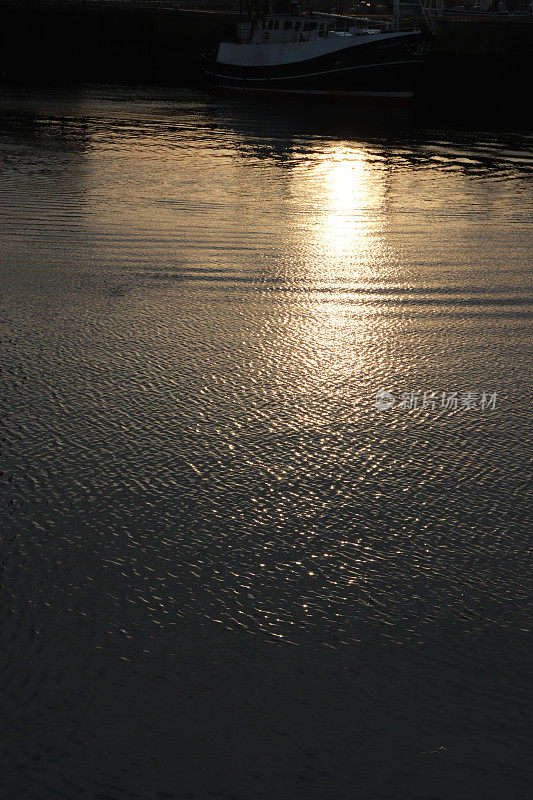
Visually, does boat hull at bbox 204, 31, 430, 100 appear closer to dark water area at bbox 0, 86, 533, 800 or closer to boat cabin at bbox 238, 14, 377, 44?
boat cabin at bbox 238, 14, 377, 44

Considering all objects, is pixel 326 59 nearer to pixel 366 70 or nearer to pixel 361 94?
pixel 366 70

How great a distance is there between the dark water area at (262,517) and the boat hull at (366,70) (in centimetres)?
2080

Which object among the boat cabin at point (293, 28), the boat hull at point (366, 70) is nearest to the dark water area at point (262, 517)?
the boat hull at point (366, 70)

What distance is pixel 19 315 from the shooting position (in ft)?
16.6

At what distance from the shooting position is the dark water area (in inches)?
77.0

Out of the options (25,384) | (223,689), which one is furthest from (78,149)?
(223,689)

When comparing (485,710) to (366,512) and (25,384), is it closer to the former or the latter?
(366,512)

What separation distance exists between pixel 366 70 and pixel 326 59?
1.37 metres

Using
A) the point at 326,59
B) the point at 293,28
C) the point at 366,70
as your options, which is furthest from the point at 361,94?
the point at 293,28

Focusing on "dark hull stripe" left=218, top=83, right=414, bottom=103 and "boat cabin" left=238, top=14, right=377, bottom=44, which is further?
"boat cabin" left=238, top=14, right=377, bottom=44

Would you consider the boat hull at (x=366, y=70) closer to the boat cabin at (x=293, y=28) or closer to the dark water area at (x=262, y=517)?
the boat cabin at (x=293, y=28)

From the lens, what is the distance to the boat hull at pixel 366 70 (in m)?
25.9

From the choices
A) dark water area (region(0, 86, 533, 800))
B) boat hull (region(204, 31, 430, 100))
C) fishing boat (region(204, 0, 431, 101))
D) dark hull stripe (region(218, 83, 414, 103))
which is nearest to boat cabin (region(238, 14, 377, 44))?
fishing boat (region(204, 0, 431, 101))

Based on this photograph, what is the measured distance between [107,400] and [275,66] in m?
25.9
